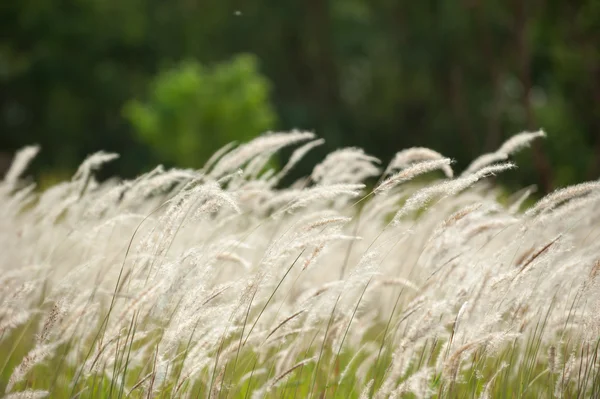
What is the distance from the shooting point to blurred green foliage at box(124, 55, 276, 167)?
13.6 meters

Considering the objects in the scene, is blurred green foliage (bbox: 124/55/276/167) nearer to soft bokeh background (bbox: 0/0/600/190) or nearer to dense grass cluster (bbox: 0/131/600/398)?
soft bokeh background (bbox: 0/0/600/190)

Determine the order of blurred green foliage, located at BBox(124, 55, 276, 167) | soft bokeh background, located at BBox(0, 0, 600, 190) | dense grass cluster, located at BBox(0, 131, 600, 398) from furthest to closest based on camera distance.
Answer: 1. soft bokeh background, located at BBox(0, 0, 600, 190)
2. blurred green foliage, located at BBox(124, 55, 276, 167)
3. dense grass cluster, located at BBox(0, 131, 600, 398)

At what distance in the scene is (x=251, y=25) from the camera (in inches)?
914

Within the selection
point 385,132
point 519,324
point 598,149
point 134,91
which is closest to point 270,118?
point 598,149

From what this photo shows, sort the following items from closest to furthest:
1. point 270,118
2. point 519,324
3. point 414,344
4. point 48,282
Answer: point 414,344, point 519,324, point 48,282, point 270,118

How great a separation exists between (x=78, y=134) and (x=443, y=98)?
12.0m

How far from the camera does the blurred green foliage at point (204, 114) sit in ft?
44.6

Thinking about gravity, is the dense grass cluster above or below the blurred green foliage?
below

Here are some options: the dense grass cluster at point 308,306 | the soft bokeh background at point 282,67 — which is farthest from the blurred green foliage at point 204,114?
the dense grass cluster at point 308,306

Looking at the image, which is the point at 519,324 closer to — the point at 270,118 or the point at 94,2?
the point at 270,118

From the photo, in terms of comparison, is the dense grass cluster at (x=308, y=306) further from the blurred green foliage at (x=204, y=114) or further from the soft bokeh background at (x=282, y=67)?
the soft bokeh background at (x=282, y=67)

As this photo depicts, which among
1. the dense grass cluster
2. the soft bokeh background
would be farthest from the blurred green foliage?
the dense grass cluster

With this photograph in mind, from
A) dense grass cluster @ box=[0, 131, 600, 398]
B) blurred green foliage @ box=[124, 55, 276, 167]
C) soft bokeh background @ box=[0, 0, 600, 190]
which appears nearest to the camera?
dense grass cluster @ box=[0, 131, 600, 398]

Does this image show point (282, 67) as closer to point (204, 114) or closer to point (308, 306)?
point (204, 114)
